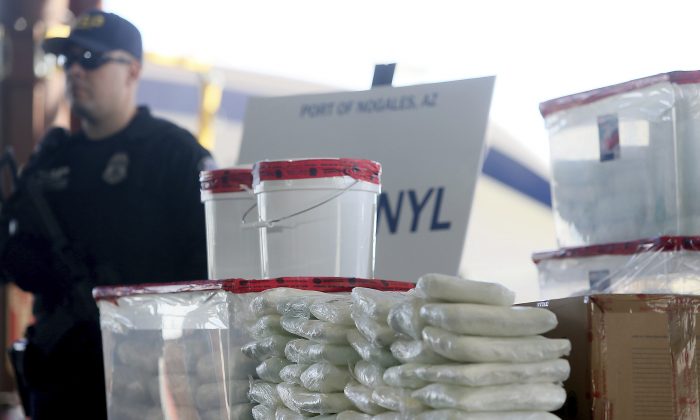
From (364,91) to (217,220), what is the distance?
1071mm

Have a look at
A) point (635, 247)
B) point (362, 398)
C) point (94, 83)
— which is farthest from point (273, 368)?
point (94, 83)

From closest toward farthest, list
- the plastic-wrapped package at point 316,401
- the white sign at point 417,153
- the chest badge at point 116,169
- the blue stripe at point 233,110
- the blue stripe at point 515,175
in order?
the plastic-wrapped package at point 316,401 < the white sign at point 417,153 < the chest badge at point 116,169 < the blue stripe at point 233,110 < the blue stripe at point 515,175

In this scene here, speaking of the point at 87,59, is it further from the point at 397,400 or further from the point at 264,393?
the point at 397,400

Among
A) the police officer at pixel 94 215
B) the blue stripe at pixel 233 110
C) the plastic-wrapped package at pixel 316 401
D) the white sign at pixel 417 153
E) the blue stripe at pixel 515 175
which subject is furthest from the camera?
the blue stripe at pixel 515 175

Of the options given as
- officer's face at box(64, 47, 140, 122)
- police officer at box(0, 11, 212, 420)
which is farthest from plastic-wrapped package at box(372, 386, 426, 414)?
officer's face at box(64, 47, 140, 122)

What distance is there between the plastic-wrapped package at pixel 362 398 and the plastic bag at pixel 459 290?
0.77 ft

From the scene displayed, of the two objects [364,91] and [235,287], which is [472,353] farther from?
[364,91]

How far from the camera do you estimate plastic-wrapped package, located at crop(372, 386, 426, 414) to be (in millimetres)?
1605

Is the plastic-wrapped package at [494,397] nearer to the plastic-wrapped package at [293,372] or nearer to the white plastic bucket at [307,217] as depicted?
the plastic-wrapped package at [293,372]

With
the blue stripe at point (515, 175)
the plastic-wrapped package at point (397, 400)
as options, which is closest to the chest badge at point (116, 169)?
the plastic-wrapped package at point (397, 400)

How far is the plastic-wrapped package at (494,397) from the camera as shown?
1525 millimetres

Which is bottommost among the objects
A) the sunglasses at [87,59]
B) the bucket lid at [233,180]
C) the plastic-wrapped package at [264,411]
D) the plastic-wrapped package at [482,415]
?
the plastic-wrapped package at [264,411]

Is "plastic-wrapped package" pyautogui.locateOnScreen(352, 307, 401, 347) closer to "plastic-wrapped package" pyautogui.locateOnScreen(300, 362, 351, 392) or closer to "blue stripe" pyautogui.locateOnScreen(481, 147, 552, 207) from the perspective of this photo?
"plastic-wrapped package" pyautogui.locateOnScreen(300, 362, 351, 392)

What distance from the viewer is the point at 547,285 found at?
2.82 metres
